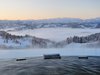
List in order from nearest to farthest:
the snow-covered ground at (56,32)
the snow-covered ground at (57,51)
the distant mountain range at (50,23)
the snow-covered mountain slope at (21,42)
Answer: the snow-covered ground at (57,51) < the snow-covered mountain slope at (21,42) < the snow-covered ground at (56,32) < the distant mountain range at (50,23)

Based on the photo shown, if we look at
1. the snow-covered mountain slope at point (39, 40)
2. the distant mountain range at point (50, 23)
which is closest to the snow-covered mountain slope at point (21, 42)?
the snow-covered mountain slope at point (39, 40)

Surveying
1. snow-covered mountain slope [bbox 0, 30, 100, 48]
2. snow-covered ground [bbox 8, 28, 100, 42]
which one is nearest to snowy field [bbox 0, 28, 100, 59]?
snow-covered ground [bbox 8, 28, 100, 42]

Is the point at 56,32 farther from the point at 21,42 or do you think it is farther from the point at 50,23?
the point at 21,42

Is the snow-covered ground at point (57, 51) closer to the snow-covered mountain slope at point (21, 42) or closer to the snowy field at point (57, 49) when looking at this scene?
the snowy field at point (57, 49)

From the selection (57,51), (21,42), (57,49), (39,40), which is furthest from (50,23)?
(21,42)

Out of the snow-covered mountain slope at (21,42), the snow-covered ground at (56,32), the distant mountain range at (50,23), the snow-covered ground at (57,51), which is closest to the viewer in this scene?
the snow-covered ground at (57,51)

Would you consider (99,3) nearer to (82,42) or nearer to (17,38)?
(82,42)

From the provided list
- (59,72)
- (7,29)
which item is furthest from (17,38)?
(59,72)

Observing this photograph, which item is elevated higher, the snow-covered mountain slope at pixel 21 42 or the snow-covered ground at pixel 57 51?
the snow-covered mountain slope at pixel 21 42

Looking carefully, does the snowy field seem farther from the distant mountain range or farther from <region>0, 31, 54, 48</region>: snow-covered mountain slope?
the distant mountain range
